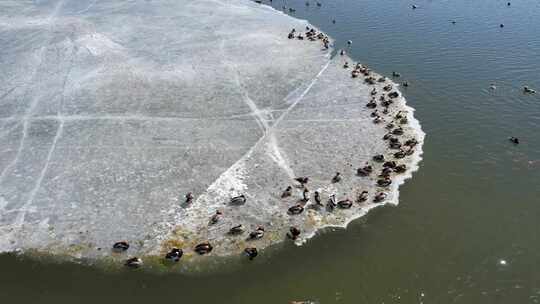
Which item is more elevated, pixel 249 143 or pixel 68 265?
pixel 249 143

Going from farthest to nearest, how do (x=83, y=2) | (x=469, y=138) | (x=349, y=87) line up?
(x=83, y=2) < (x=349, y=87) < (x=469, y=138)

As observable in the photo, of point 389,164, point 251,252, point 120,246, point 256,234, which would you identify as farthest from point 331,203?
point 120,246

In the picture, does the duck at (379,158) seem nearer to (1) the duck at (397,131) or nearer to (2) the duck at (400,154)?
(2) the duck at (400,154)

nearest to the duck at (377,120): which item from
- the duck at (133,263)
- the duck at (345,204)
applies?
the duck at (345,204)

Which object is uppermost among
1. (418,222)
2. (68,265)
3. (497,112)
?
(497,112)

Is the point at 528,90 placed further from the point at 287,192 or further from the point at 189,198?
the point at 189,198

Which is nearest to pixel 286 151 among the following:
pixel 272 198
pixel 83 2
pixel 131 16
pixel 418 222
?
pixel 272 198

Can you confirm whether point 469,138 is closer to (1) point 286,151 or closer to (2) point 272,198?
(1) point 286,151
